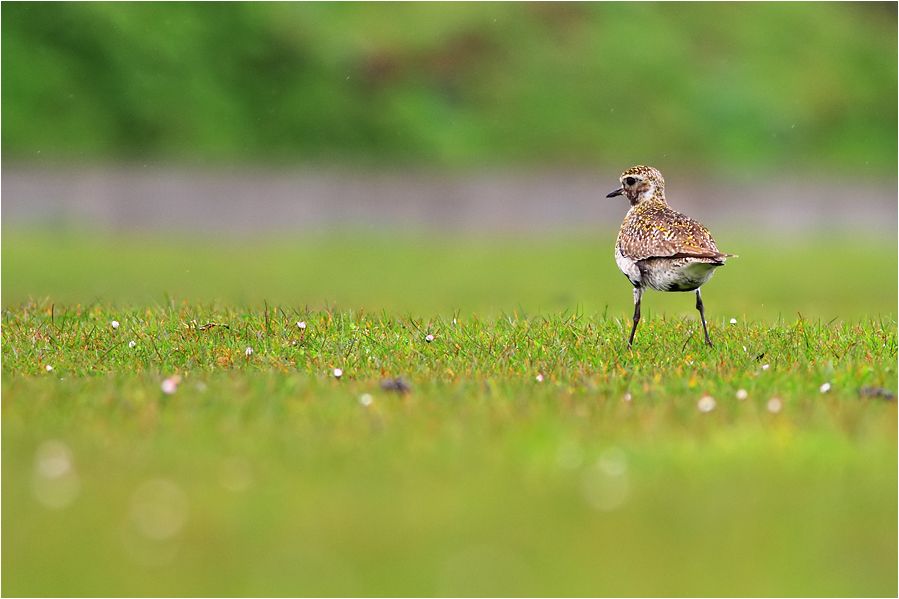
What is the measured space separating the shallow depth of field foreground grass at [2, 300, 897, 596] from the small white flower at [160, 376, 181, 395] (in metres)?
0.02

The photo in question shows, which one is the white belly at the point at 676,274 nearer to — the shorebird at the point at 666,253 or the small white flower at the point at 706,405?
the shorebird at the point at 666,253

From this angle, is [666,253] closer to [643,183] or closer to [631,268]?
[631,268]

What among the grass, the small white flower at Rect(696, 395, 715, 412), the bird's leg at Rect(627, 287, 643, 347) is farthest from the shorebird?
the small white flower at Rect(696, 395, 715, 412)

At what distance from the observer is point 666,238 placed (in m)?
10.8

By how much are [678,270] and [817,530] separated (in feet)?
15.1

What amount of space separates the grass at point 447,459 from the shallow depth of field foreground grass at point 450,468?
17mm

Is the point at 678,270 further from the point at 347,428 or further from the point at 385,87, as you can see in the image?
the point at 385,87

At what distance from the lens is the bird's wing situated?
34.8 ft

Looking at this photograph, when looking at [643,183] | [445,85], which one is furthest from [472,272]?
[445,85]

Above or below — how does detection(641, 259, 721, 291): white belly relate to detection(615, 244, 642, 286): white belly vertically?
below

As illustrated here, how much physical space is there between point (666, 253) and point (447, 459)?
13.1 ft

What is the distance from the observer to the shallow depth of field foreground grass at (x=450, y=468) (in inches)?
229

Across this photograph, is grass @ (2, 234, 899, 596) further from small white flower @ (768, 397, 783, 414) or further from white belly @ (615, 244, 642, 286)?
white belly @ (615, 244, 642, 286)

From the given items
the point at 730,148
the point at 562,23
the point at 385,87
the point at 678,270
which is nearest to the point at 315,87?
the point at 385,87
